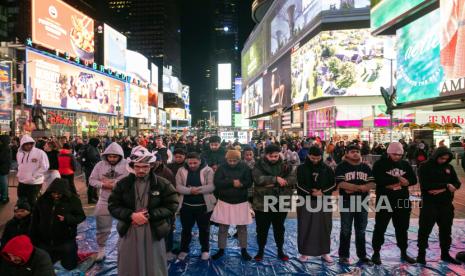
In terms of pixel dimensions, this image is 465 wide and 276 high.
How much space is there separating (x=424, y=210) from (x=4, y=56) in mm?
17957

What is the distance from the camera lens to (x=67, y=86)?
38375 millimetres

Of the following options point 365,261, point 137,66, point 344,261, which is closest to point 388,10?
point 365,261

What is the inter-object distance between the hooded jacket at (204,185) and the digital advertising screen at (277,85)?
175ft

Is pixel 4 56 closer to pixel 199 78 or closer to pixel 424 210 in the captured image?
pixel 424 210

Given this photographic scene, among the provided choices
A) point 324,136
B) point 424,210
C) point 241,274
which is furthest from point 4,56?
point 324,136

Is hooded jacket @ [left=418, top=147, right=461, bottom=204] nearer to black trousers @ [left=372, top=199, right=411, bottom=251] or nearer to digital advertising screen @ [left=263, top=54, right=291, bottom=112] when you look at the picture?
black trousers @ [left=372, top=199, right=411, bottom=251]

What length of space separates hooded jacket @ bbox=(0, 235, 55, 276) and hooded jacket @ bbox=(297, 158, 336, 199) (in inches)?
139

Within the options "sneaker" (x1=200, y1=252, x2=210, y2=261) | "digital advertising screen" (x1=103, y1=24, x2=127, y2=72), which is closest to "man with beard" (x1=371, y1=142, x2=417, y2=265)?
"sneaker" (x1=200, y1=252, x2=210, y2=261)

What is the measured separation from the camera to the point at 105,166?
5.75 meters

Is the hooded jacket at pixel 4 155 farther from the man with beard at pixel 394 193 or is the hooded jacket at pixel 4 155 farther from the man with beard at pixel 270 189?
the man with beard at pixel 394 193

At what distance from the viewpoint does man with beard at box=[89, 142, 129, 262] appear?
5.60 meters

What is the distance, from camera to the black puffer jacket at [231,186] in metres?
5.64

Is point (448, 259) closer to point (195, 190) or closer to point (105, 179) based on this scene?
point (195, 190)

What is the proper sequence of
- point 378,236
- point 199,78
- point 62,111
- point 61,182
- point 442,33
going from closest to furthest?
point 61,182
point 378,236
point 442,33
point 62,111
point 199,78
